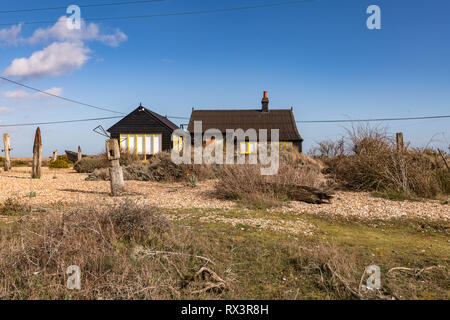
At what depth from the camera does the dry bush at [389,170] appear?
9.17 m

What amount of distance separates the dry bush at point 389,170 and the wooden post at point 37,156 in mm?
13435

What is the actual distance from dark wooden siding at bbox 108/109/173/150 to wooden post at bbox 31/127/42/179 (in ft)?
38.5

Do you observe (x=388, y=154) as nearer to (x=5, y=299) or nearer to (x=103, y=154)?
(x=5, y=299)

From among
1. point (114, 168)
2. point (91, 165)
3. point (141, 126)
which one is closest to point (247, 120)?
point (141, 126)

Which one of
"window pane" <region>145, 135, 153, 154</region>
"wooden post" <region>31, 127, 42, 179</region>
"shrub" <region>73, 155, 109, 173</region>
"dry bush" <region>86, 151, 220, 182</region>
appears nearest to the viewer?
"dry bush" <region>86, 151, 220, 182</region>

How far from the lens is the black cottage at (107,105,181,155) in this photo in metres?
27.2

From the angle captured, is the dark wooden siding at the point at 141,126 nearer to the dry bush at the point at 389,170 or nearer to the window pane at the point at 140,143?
the window pane at the point at 140,143

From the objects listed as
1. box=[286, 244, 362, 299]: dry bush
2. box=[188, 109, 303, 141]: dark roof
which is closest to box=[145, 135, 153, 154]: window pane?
box=[188, 109, 303, 141]: dark roof

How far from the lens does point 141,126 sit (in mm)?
27188

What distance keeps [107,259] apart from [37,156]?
553 inches

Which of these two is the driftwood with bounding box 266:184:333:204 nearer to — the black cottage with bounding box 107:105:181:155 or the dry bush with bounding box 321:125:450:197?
the dry bush with bounding box 321:125:450:197
